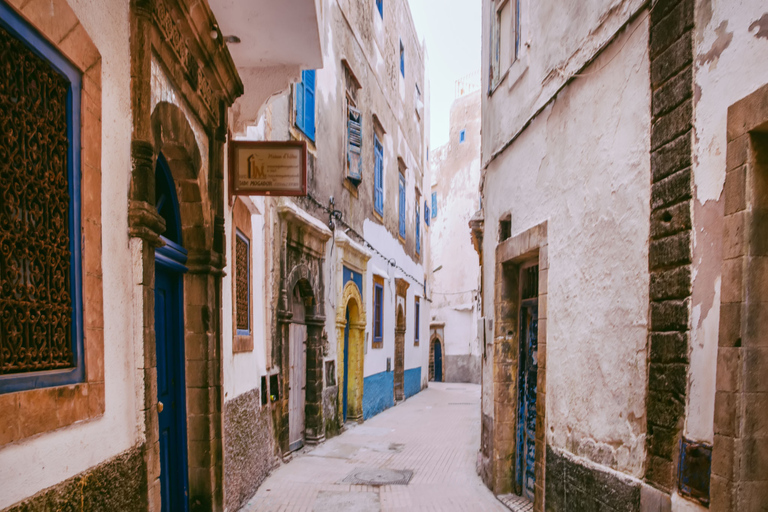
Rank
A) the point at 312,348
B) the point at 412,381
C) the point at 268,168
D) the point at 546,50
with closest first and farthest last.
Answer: the point at 268,168, the point at 546,50, the point at 312,348, the point at 412,381

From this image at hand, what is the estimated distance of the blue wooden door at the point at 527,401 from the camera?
6227 mm

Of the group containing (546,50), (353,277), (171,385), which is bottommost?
(171,385)

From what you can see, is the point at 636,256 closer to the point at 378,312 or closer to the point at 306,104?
the point at 306,104

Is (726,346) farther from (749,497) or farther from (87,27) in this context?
(87,27)

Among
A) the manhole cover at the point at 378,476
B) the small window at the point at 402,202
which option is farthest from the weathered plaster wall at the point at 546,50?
the small window at the point at 402,202

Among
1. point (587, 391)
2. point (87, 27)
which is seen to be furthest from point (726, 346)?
point (87, 27)

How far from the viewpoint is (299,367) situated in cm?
896

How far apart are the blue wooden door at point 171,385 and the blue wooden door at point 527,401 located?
3.58 metres

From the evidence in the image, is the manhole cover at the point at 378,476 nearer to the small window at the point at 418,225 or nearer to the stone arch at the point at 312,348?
the stone arch at the point at 312,348

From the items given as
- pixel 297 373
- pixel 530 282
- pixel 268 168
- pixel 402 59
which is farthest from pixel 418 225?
pixel 268 168

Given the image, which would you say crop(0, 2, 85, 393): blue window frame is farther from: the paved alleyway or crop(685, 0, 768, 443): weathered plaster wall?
the paved alleyway

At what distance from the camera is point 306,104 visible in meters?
8.66

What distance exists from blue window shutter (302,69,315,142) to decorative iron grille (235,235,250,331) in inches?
121

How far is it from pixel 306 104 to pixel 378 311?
6.46 m
